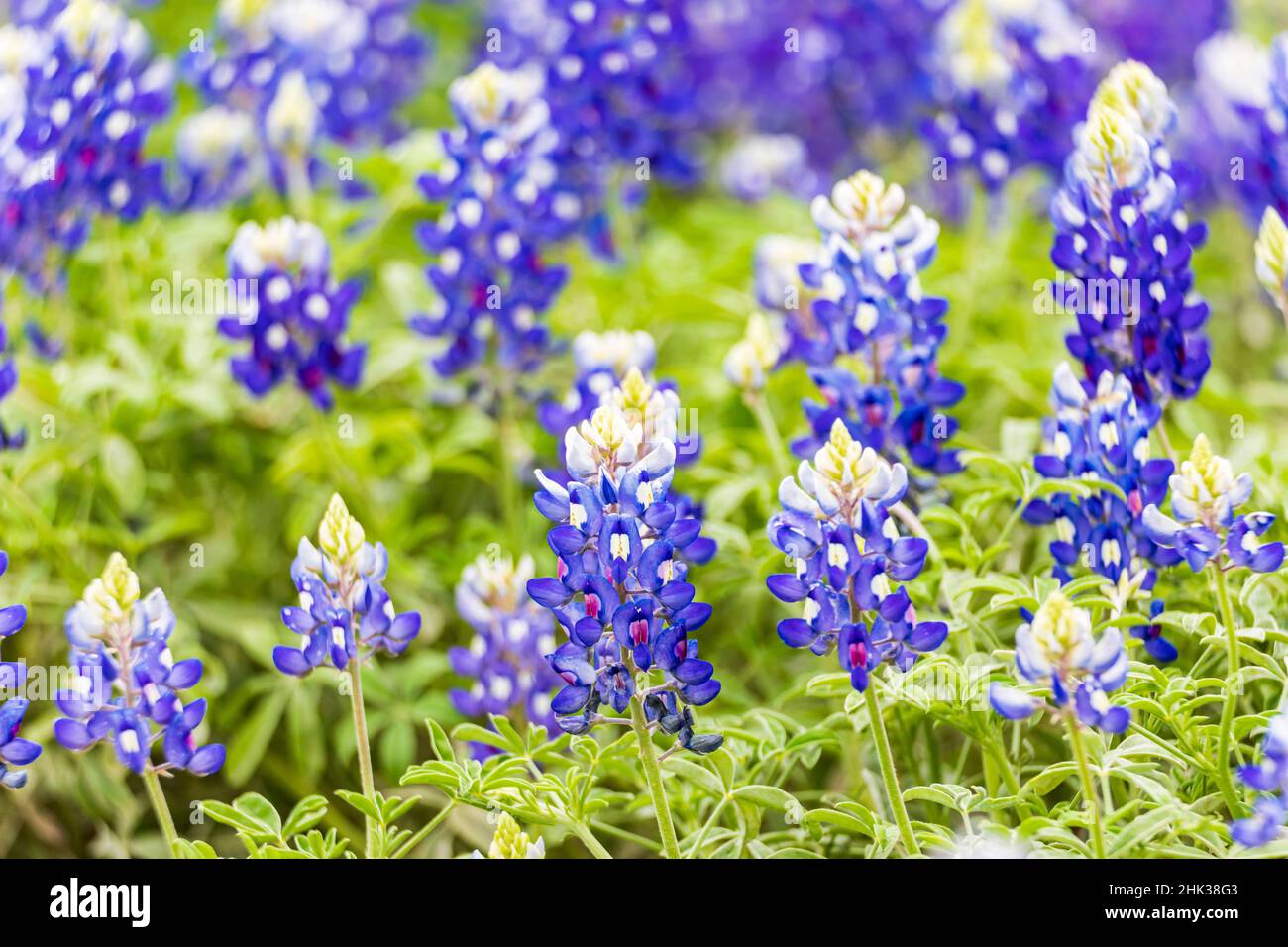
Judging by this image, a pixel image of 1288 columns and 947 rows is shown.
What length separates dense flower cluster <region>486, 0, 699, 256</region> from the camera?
10.8ft

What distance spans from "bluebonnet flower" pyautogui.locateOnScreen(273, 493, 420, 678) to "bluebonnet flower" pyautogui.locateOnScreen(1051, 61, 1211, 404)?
45.8 inches

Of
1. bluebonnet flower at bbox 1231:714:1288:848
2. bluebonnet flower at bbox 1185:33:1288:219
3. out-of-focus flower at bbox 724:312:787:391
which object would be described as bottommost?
bluebonnet flower at bbox 1231:714:1288:848

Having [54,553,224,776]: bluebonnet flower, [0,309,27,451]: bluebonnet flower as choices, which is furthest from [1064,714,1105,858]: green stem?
[0,309,27,451]: bluebonnet flower

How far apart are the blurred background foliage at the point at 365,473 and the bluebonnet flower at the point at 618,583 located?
1.16ft

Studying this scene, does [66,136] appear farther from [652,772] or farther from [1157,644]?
[1157,644]

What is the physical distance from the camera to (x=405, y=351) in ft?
10.5

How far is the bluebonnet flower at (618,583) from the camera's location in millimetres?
1813

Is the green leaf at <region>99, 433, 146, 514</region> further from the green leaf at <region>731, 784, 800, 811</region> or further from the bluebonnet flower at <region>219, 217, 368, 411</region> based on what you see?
the green leaf at <region>731, 784, 800, 811</region>

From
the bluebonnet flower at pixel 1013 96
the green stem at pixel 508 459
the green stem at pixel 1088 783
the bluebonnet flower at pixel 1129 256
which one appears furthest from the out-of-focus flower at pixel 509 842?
the bluebonnet flower at pixel 1013 96

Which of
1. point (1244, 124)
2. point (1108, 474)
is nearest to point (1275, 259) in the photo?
point (1108, 474)

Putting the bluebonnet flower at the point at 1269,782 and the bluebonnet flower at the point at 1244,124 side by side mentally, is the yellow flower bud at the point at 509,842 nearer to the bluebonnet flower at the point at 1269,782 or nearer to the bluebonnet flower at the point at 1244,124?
the bluebonnet flower at the point at 1269,782

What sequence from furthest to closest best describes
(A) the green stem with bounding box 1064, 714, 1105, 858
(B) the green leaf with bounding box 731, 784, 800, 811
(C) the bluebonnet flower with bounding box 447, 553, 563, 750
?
(C) the bluebonnet flower with bounding box 447, 553, 563, 750
(B) the green leaf with bounding box 731, 784, 800, 811
(A) the green stem with bounding box 1064, 714, 1105, 858
